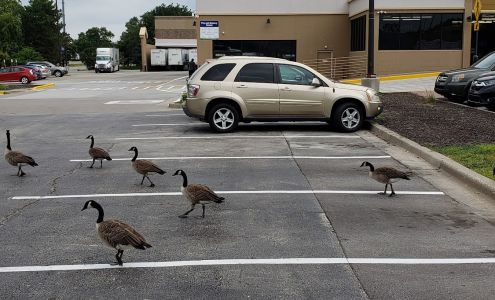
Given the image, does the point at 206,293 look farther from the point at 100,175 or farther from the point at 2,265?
the point at 100,175

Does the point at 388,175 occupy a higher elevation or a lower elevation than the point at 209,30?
lower

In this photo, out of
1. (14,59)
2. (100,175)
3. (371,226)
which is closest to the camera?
(371,226)

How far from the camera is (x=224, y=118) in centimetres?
1455

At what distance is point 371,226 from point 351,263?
1.34 meters

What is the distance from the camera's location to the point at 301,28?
3647cm

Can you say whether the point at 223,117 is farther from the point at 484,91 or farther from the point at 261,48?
the point at 261,48

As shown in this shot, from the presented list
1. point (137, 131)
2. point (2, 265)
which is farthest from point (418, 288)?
point (137, 131)

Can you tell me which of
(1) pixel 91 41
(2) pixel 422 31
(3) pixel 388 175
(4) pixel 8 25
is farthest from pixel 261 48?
(1) pixel 91 41

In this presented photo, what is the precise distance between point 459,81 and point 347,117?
21.3ft

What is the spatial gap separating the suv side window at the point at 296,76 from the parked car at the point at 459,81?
687 centimetres

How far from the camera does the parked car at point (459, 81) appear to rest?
19.1 metres

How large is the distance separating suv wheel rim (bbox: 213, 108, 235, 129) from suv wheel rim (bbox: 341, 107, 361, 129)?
270 centimetres

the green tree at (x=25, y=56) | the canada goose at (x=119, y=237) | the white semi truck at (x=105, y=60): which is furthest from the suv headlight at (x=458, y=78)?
the white semi truck at (x=105, y=60)

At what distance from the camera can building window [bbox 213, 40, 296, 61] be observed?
3675 centimetres
